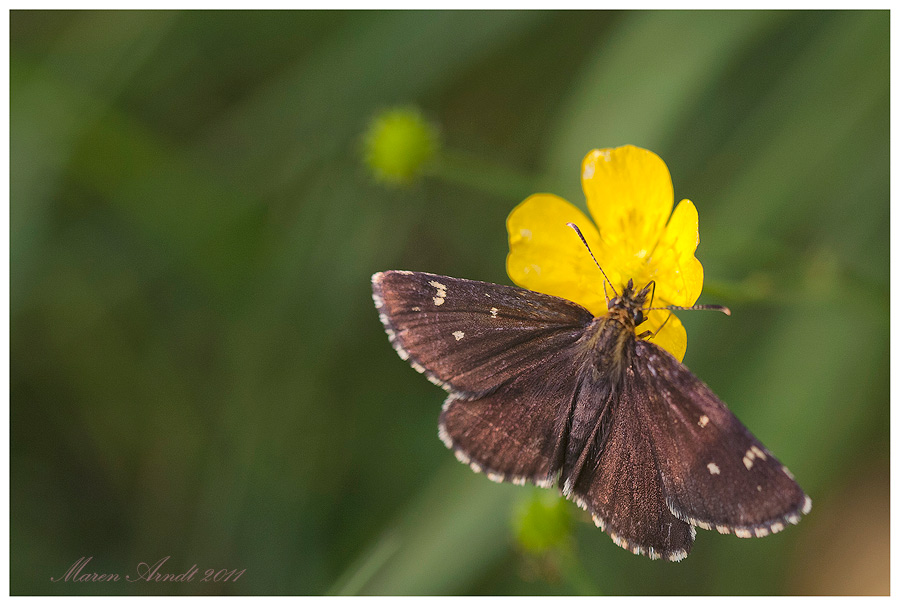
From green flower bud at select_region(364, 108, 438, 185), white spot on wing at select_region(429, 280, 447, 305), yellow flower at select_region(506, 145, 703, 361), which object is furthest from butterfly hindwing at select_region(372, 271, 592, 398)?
green flower bud at select_region(364, 108, 438, 185)

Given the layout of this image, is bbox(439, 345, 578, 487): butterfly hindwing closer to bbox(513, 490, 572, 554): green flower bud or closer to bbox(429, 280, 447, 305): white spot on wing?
bbox(429, 280, 447, 305): white spot on wing

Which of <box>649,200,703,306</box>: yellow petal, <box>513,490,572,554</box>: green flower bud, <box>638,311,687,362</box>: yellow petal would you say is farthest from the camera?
<box>513,490,572,554</box>: green flower bud

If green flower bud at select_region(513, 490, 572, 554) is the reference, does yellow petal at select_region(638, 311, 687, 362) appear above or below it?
above

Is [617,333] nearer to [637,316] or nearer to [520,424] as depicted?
[637,316]

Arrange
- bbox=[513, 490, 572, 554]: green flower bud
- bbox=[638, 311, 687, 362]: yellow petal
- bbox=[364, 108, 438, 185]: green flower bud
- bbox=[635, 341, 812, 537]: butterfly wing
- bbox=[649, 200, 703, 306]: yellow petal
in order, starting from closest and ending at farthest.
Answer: bbox=[635, 341, 812, 537]: butterfly wing < bbox=[649, 200, 703, 306]: yellow petal < bbox=[638, 311, 687, 362]: yellow petal < bbox=[513, 490, 572, 554]: green flower bud < bbox=[364, 108, 438, 185]: green flower bud

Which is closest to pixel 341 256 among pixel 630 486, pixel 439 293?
pixel 439 293
